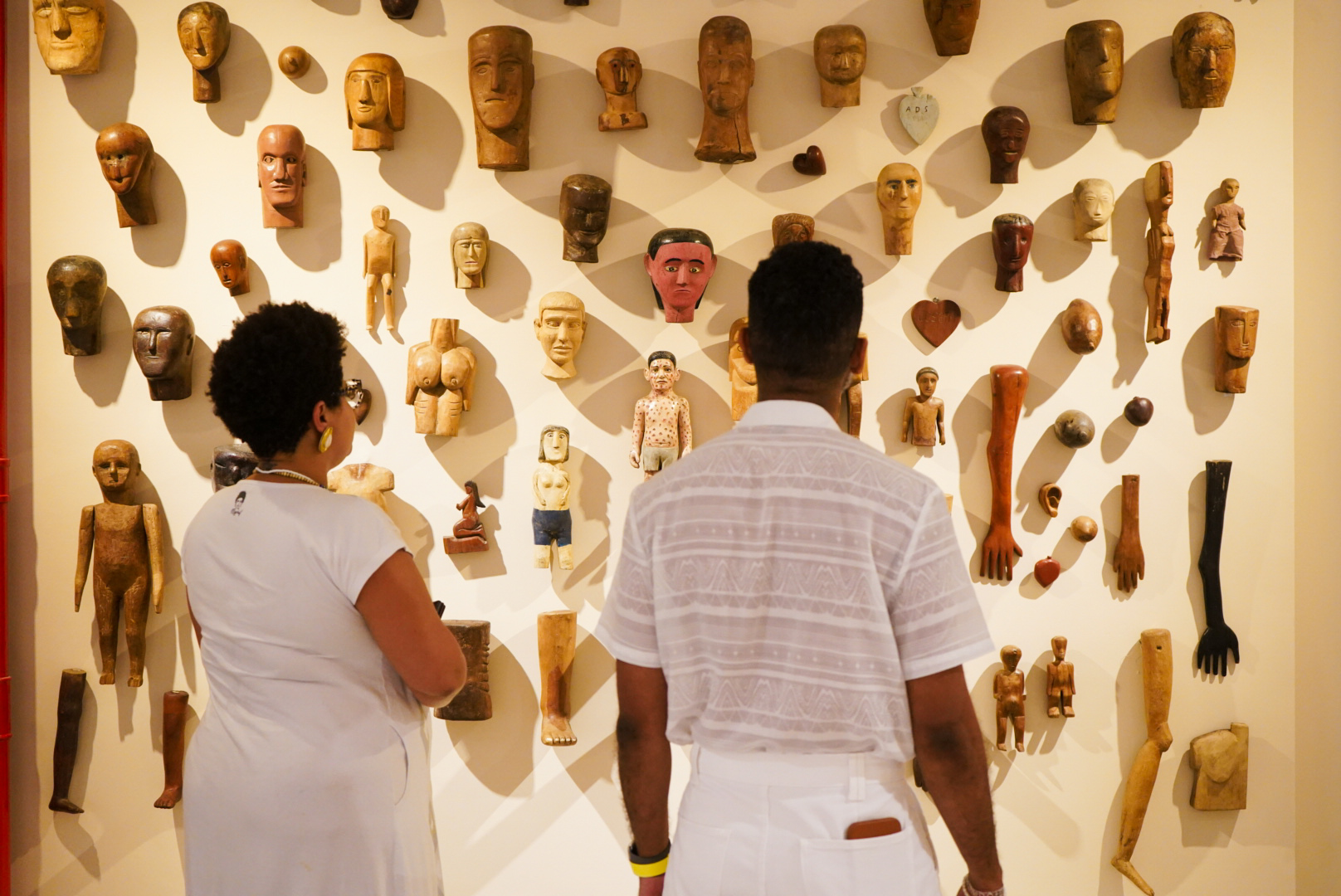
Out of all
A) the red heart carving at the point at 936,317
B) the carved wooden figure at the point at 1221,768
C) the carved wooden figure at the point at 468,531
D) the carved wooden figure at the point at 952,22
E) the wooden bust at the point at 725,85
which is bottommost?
the carved wooden figure at the point at 1221,768

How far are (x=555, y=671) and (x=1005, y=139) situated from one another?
1.98 metres

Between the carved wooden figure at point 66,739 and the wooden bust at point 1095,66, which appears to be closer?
the wooden bust at point 1095,66

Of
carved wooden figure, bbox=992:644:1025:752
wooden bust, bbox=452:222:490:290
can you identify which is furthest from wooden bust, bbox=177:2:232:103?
carved wooden figure, bbox=992:644:1025:752

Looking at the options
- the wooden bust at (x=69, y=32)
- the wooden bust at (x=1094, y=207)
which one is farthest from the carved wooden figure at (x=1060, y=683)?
the wooden bust at (x=69, y=32)

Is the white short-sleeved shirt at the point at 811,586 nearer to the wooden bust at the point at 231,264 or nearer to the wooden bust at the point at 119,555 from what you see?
the wooden bust at the point at 231,264

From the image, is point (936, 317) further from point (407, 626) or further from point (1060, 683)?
point (407, 626)

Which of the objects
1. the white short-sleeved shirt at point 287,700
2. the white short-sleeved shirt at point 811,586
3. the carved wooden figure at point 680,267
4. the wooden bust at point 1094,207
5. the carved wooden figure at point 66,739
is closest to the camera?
the white short-sleeved shirt at point 811,586

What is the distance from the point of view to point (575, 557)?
2732 mm

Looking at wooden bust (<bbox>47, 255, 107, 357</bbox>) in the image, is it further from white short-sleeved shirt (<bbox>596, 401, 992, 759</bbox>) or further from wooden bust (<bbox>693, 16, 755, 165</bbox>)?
white short-sleeved shirt (<bbox>596, 401, 992, 759</bbox>)

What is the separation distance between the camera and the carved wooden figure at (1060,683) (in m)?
2.66

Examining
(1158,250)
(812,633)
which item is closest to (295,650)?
(812,633)

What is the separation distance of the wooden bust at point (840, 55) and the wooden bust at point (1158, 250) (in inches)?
35.5

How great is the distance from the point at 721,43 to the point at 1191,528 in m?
1.97

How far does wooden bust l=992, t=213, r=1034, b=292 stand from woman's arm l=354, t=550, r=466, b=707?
1.91 metres
